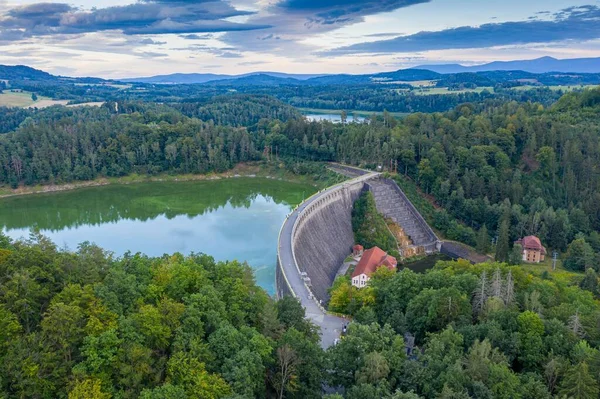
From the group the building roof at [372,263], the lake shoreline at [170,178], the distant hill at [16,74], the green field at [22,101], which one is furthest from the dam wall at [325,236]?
the distant hill at [16,74]

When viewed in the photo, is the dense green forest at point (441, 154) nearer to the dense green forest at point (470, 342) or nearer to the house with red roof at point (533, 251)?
the house with red roof at point (533, 251)

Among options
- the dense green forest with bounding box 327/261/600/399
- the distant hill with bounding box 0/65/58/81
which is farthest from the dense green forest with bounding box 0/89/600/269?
the distant hill with bounding box 0/65/58/81

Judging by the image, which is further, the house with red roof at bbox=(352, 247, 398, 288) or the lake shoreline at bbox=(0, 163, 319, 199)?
the lake shoreline at bbox=(0, 163, 319, 199)

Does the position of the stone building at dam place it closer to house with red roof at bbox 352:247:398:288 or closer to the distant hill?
house with red roof at bbox 352:247:398:288

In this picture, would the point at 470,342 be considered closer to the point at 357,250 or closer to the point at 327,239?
the point at 327,239

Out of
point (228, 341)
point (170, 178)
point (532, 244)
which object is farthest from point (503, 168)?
point (170, 178)

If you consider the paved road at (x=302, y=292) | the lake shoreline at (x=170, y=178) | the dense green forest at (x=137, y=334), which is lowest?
the lake shoreline at (x=170, y=178)
